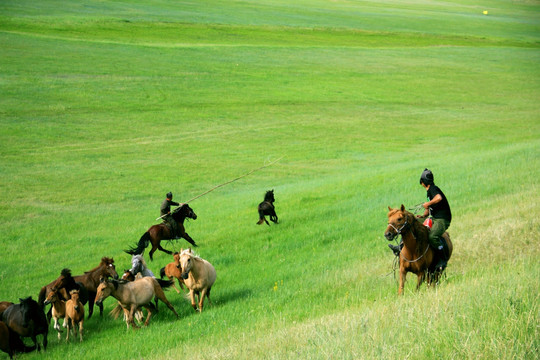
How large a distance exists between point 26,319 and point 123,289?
200 centimetres

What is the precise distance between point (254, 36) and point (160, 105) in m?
42.4

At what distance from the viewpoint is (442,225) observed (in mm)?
10688

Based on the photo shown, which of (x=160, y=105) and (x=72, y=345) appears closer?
(x=72, y=345)

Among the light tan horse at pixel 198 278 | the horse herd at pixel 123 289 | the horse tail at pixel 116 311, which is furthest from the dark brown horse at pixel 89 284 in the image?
the light tan horse at pixel 198 278

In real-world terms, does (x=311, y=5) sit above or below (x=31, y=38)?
above

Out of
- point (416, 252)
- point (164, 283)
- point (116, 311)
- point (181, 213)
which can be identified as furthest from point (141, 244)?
point (416, 252)

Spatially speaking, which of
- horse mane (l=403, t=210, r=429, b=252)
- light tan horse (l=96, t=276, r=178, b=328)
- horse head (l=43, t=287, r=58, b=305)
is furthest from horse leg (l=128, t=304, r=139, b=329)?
horse mane (l=403, t=210, r=429, b=252)

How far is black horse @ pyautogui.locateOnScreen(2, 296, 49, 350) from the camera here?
11289mm

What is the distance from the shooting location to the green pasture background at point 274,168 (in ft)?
28.4

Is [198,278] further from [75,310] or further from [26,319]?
[26,319]

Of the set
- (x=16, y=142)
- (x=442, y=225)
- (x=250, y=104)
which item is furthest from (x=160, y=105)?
(x=442, y=225)

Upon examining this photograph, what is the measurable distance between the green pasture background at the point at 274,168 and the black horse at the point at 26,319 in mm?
534

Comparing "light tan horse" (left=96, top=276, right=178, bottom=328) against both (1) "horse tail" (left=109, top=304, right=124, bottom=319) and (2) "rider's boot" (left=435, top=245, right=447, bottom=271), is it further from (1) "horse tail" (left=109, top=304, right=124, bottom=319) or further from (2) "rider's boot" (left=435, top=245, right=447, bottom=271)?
(2) "rider's boot" (left=435, top=245, right=447, bottom=271)

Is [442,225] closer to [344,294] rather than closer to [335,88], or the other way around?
[344,294]
